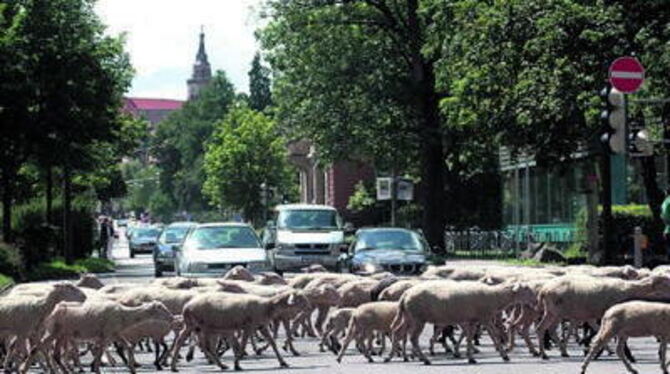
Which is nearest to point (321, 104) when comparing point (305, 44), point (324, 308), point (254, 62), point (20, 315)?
point (305, 44)

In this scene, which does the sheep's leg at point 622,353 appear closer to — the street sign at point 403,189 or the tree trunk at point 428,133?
the tree trunk at point 428,133

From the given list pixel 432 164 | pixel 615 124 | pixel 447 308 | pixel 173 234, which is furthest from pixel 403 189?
pixel 447 308

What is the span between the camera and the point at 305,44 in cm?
6200

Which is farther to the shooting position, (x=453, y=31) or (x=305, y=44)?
(x=305, y=44)

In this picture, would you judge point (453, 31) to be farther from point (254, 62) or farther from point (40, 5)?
point (254, 62)

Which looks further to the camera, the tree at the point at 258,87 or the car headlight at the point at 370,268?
the tree at the point at 258,87

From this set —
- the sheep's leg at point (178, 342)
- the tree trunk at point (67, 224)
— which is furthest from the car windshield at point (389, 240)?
the tree trunk at point (67, 224)

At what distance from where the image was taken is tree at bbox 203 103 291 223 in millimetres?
→ 106375

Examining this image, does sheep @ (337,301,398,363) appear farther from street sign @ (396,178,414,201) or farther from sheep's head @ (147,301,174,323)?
street sign @ (396,178,414,201)

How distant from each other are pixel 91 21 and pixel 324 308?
3497 centimetres

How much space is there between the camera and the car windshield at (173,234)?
163ft

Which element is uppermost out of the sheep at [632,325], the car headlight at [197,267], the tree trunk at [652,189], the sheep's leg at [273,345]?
the tree trunk at [652,189]

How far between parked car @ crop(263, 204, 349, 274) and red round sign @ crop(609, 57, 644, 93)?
16.2 m

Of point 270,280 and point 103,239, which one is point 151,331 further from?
point 103,239
